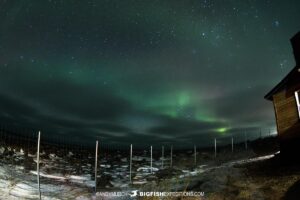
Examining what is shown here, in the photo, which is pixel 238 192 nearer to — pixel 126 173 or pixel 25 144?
pixel 126 173

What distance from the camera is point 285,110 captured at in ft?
67.9

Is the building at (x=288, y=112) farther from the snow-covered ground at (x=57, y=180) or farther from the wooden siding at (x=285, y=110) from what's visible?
the snow-covered ground at (x=57, y=180)

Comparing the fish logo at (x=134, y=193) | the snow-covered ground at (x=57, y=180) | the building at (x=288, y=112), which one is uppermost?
the building at (x=288, y=112)

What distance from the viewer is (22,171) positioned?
768 inches

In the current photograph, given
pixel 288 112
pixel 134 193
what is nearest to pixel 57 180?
pixel 134 193

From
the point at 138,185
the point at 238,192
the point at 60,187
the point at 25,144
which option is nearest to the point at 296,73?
the point at 238,192

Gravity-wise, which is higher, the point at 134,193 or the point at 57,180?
the point at 57,180

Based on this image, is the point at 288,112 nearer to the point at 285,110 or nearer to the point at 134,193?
the point at 285,110

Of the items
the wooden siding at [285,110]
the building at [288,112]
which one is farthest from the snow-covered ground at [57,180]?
the wooden siding at [285,110]

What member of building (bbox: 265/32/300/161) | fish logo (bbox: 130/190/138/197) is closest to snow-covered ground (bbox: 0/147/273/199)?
fish logo (bbox: 130/190/138/197)

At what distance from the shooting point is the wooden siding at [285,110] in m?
19.8

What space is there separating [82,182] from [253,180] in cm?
1187

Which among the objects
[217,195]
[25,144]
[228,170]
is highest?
[25,144]

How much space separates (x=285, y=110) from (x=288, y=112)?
39 cm
